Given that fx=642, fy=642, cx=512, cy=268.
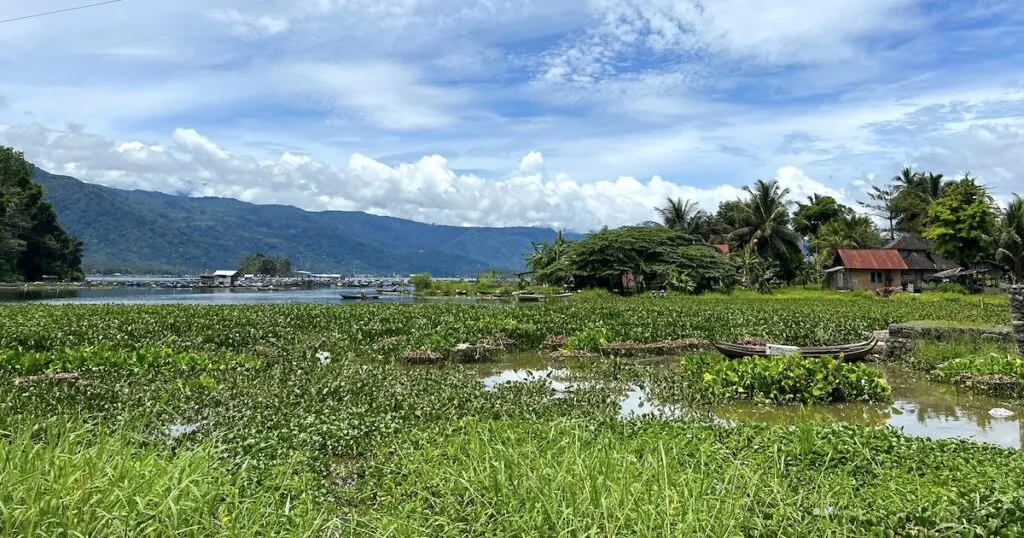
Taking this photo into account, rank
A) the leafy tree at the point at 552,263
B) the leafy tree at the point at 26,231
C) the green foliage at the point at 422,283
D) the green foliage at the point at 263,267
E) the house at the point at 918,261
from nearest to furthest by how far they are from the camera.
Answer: the leafy tree at the point at 552,263
the house at the point at 918,261
the leafy tree at the point at 26,231
the green foliage at the point at 422,283
the green foliage at the point at 263,267

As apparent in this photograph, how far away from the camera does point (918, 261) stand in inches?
1962

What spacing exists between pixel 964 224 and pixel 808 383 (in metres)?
37.1

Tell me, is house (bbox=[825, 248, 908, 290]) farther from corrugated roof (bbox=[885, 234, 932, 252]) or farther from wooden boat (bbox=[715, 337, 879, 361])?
wooden boat (bbox=[715, 337, 879, 361])

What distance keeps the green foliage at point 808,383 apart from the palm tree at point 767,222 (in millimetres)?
38536

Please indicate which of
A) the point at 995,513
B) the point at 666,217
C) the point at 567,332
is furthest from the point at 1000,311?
the point at 666,217

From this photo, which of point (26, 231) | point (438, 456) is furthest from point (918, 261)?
point (26, 231)

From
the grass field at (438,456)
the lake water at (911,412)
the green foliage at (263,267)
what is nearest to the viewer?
the grass field at (438,456)

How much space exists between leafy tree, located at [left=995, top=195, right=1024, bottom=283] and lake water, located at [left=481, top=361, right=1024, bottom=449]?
31.4 metres

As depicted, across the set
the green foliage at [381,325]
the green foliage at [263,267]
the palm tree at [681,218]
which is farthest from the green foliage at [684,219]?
the green foliage at [263,267]

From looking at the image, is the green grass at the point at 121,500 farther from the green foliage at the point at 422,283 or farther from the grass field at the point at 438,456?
the green foliage at the point at 422,283

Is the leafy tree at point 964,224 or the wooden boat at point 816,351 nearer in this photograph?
the wooden boat at point 816,351

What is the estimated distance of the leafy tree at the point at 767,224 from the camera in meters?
48.7

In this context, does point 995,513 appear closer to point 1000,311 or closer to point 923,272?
point 1000,311

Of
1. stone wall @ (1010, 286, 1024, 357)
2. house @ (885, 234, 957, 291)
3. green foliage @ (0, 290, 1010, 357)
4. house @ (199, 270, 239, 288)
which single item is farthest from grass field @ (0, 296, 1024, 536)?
house @ (199, 270, 239, 288)
